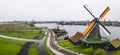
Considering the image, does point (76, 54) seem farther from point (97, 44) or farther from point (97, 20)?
point (97, 20)

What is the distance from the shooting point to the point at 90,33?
66375 mm

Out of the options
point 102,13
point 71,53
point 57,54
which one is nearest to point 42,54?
point 57,54

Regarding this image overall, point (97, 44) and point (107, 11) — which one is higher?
point (107, 11)

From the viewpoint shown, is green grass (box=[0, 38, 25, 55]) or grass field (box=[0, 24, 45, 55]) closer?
green grass (box=[0, 38, 25, 55])

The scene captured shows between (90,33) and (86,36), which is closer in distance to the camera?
(90,33)

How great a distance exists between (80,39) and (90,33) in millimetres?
7738

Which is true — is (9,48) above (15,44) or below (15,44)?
above

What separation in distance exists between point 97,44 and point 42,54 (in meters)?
18.1

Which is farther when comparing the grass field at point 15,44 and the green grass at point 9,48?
the grass field at point 15,44

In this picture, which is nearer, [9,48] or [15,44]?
[9,48]

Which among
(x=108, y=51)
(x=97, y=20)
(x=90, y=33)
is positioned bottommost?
(x=108, y=51)

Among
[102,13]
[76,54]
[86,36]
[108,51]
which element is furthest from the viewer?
[86,36]

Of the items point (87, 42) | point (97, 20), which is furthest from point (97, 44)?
point (97, 20)

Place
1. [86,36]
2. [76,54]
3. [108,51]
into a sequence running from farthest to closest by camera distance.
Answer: [86,36] < [108,51] < [76,54]
